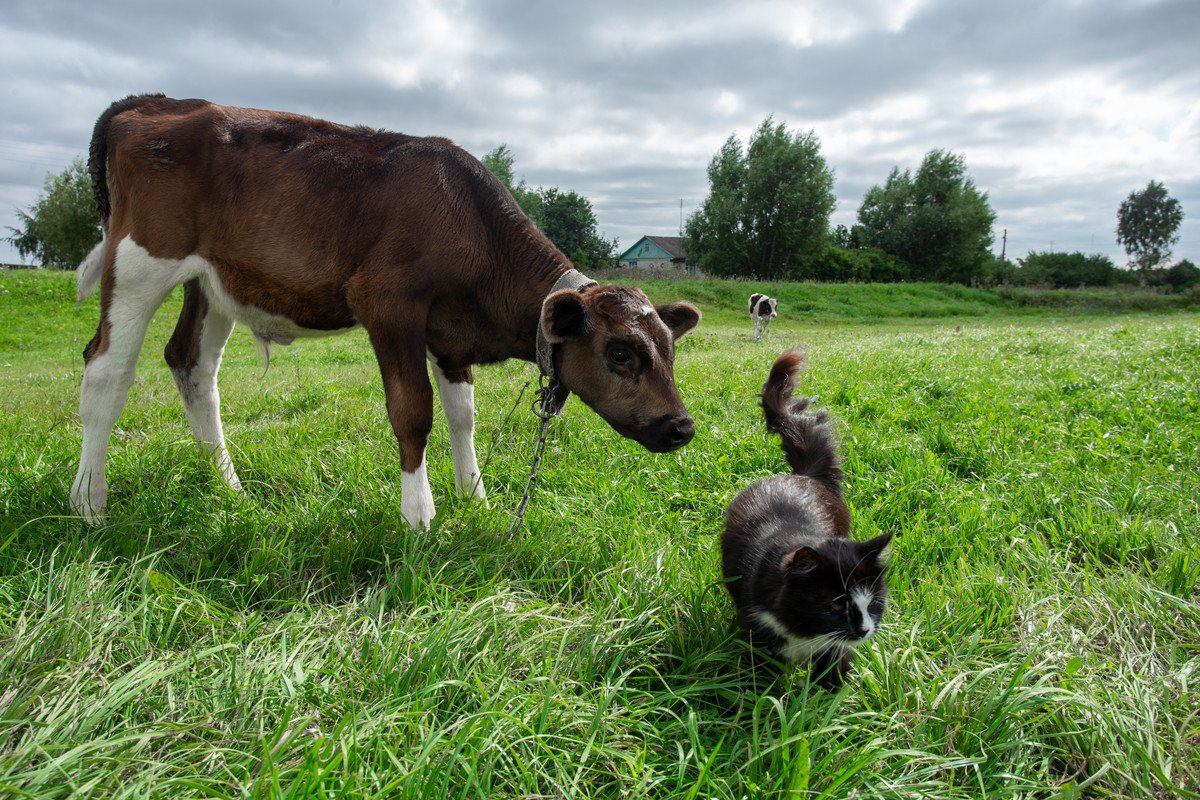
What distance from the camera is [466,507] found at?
163 inches

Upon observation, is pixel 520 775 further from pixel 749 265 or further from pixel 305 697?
pixel 749 265

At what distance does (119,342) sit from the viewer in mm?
4281

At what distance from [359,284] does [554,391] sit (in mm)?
1313

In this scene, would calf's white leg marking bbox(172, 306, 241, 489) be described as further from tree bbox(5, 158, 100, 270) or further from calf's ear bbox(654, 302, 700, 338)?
tree bbox(5, 158, 100, 270)

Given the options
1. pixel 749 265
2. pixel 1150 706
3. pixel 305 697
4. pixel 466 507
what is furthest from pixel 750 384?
pixel 749 265

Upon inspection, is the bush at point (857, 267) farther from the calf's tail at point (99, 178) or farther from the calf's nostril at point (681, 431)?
the calf's nostril at point (681, 431)

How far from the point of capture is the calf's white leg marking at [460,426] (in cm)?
472

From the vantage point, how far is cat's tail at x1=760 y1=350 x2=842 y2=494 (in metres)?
3.93

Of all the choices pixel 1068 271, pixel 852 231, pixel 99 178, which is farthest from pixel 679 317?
pixel 1068 271

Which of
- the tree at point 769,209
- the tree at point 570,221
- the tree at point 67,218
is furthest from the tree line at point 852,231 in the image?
the tree at point 67,218

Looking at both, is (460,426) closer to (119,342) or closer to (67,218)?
(119,342)

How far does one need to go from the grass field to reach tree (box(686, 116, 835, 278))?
175 ft

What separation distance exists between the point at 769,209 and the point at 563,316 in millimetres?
56456

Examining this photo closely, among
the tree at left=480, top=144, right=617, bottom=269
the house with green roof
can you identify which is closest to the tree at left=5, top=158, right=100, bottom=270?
the tree at left=480, top=144, right=617, bottom=269
